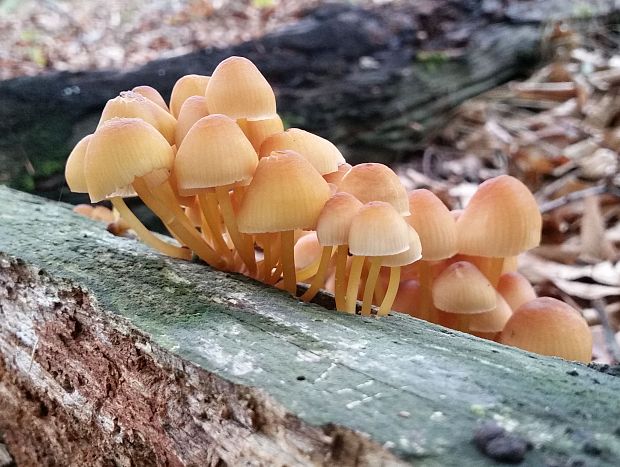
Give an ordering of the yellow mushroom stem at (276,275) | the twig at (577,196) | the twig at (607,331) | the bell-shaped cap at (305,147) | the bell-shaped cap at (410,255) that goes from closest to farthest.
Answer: the bell-shaped cap at (410,255)
the bell-shaped cap at (305,147)
the yellow mushroom stem at (276,275)
the twig at (607,331)
the twig at (577,196)

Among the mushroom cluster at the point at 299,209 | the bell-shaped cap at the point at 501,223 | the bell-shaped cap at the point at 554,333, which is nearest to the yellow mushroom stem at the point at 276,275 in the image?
the mushroom cluster at the point at 299,209

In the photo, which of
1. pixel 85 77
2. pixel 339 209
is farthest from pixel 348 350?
pixel 85 77

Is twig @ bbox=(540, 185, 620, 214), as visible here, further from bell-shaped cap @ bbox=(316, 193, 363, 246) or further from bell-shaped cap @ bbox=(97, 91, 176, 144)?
bell-shaped cap @ bbox=(97, 91, 176, 144)

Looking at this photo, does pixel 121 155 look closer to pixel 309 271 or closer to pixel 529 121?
pixel 309 271

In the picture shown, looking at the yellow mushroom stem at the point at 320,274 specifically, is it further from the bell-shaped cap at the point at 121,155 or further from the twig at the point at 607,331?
the twig at the point at 607,331

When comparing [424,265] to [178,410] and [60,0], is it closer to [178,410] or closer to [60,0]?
[178,410]

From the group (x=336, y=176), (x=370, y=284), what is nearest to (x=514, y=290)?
(x=370, y=284)
